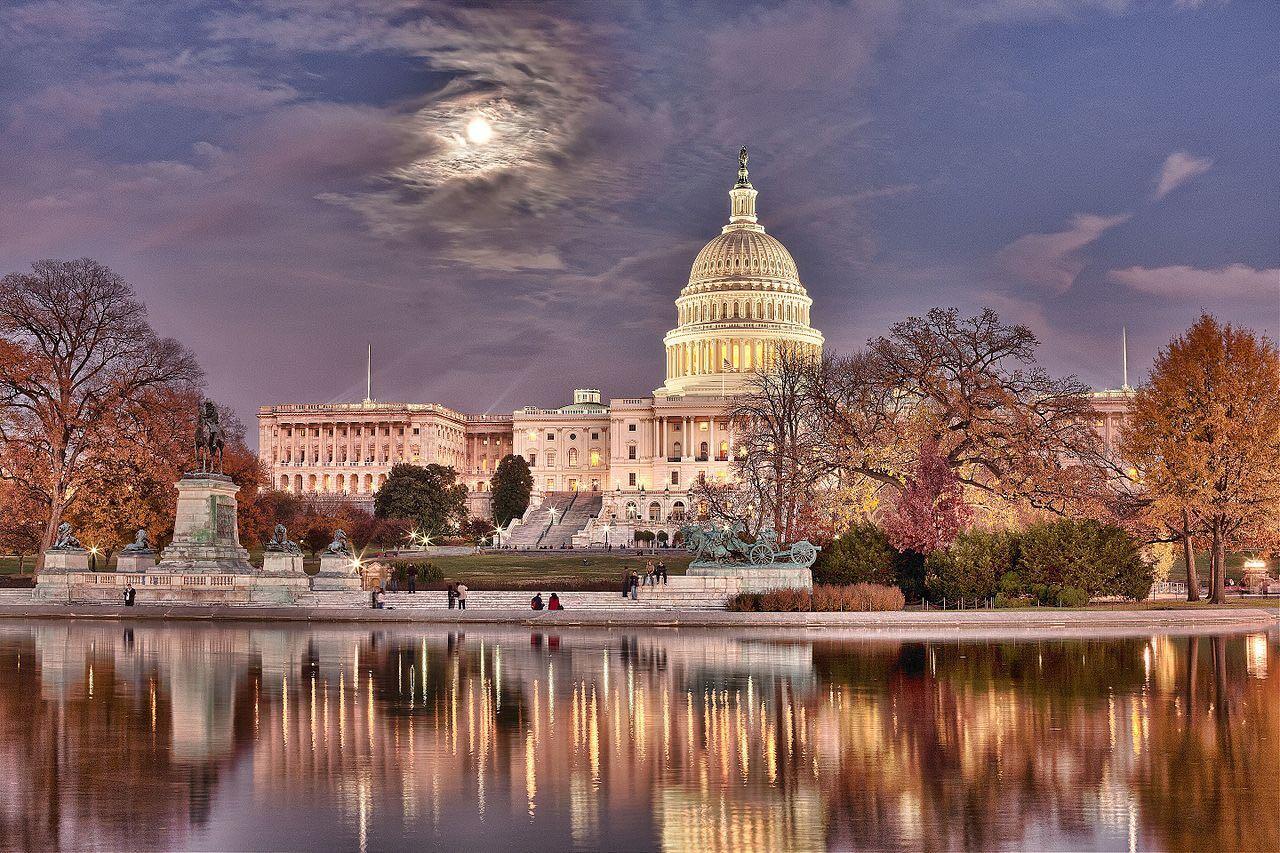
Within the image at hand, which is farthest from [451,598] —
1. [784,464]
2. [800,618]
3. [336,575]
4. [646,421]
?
[646,421]

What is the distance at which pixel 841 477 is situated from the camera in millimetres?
52688

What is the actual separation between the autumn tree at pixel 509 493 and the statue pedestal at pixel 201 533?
271 ft

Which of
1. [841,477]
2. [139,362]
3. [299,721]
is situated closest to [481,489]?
[139,362]

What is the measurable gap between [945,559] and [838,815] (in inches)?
1319

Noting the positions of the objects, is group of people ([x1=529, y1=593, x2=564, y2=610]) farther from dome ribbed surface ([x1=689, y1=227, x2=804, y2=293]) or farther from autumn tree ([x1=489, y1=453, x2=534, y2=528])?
dome ribbed surface ([x1=689, y1=227, x2=804, y2=293])

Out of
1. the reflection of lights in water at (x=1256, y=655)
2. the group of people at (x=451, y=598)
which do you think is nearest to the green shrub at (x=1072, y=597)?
the reflection of lights in water at (x=1256, y=655)

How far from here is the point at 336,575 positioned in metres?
51.4

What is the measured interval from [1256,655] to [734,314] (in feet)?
454

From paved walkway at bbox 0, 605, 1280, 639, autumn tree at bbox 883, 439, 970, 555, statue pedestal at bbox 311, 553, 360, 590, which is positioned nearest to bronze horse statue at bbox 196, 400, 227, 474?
statue pedestal at bbox 311, 553, 360, 590

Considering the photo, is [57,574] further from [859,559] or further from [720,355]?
[720,355]

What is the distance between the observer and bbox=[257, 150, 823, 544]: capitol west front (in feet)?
538

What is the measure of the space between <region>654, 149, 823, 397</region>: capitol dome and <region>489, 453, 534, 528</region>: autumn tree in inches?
1393

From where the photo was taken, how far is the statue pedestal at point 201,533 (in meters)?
49.9

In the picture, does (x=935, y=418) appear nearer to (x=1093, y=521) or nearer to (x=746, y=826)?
(x=1093, y=521)
